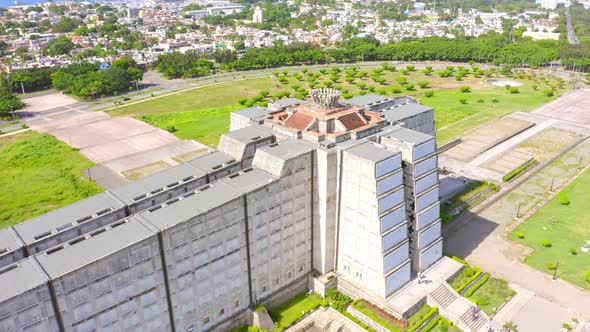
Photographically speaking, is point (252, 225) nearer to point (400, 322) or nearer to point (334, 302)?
point (334, 302)

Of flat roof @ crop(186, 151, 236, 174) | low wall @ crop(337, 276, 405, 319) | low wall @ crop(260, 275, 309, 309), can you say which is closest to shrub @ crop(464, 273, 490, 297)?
low wall @ crop(337, 276, 405, 319)

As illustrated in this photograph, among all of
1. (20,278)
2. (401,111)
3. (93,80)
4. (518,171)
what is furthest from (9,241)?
(93,80)

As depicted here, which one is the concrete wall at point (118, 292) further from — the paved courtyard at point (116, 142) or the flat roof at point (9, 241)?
the paved courtyard at point (116, 142)

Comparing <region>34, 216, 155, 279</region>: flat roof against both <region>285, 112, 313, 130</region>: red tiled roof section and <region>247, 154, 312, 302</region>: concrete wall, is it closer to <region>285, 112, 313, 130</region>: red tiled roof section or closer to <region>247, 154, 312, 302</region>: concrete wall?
<region>247, 154, 312, 302</region>: concrete wall

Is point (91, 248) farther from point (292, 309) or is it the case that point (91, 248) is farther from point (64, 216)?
point (292, 309)

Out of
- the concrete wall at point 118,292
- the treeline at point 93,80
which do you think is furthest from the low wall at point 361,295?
the treeline at point 93,80

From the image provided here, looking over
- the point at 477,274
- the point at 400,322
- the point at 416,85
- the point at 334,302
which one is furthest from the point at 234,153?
the point at 416,85
